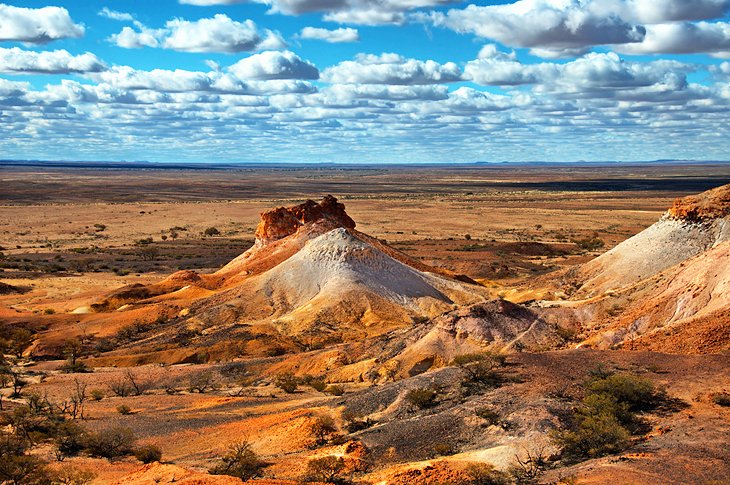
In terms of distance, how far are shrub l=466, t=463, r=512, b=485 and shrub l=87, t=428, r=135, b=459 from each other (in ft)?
28.8

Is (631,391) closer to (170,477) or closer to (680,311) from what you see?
(680,311)

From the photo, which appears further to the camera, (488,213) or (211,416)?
(488,213)

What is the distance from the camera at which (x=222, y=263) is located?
6575 cm

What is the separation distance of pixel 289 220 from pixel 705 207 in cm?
2599

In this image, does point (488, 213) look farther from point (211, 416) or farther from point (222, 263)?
point (211, 416)

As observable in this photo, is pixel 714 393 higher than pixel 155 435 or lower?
higher

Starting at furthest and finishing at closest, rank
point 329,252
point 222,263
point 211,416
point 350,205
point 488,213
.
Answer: point 350,205 < point 488,213 < point 222,263 < point 329,252 < point 211,416

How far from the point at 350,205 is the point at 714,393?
12131 cm

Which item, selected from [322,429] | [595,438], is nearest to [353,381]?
[322,429]

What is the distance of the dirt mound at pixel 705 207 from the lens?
40406mm

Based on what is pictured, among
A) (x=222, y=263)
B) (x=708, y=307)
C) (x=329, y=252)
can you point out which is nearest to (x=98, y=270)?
(x=222, y=263)

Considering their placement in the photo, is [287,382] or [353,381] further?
[353,381]

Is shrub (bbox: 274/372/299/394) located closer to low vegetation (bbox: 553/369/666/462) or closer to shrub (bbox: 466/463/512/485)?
low vegetation (bbox: 553/369/666/462)

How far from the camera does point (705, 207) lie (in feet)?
134
